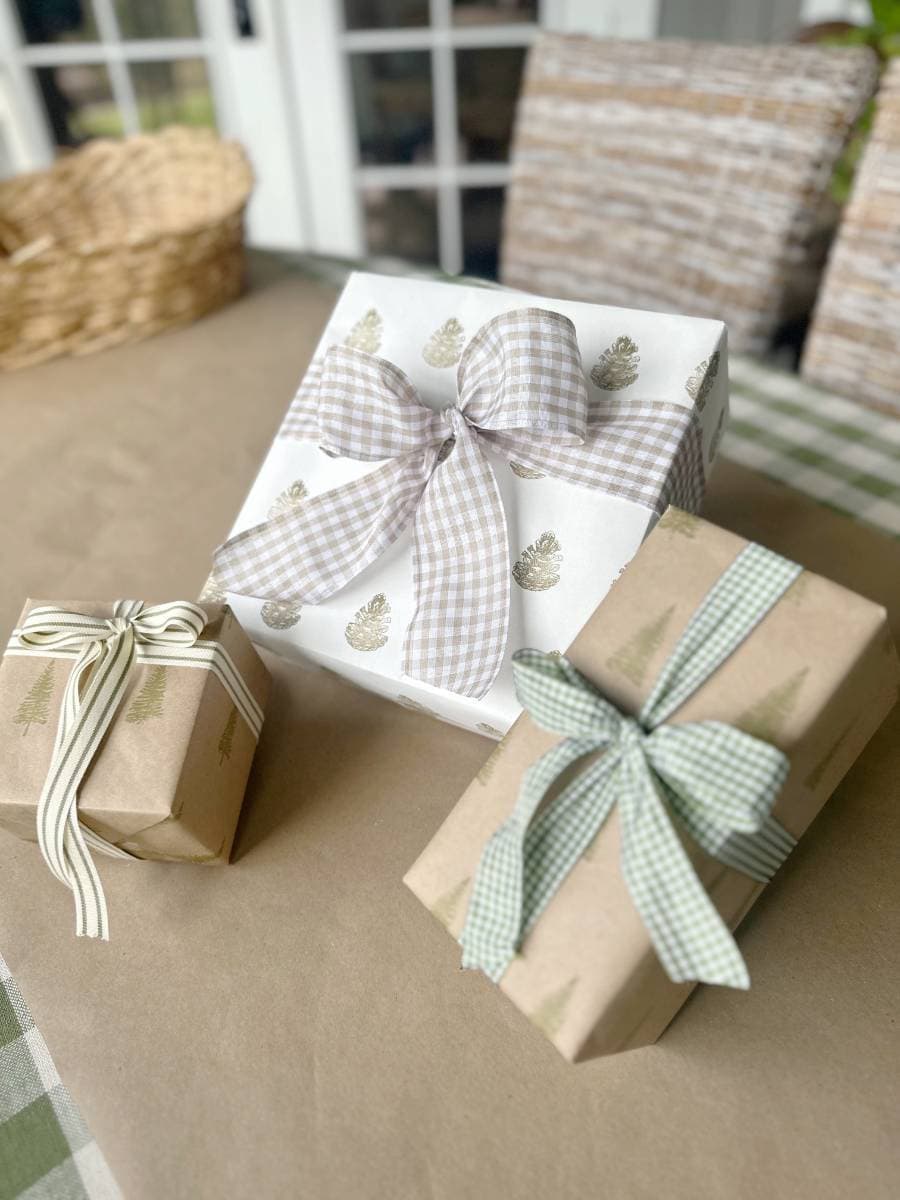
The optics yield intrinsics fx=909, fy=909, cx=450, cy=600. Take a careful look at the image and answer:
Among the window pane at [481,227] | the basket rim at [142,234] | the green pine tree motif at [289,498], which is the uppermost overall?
the basket rim at [142,234]

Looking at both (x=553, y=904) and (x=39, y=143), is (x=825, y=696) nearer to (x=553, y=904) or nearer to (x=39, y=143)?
(x=553, y=904)

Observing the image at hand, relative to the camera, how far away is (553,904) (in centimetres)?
48

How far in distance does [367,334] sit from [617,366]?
0.21 m

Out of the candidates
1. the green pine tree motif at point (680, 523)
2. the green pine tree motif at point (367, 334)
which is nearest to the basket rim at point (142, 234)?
the green pine tree motif at point (367, 334)

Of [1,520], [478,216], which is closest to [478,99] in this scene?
[478,216]

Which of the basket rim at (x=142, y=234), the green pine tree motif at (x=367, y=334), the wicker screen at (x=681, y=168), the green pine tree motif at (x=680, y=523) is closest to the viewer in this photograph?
the green pine tree motif at (x=680, y=523)

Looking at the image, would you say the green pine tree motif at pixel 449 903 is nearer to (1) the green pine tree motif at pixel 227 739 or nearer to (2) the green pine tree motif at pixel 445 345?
(1) the green pine tree motif at pixel 227 739

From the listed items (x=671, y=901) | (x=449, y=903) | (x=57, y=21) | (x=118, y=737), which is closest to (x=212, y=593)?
(x=118, y=737)

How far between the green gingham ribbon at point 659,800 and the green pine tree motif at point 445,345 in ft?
0.97

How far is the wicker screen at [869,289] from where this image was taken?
2.75ft

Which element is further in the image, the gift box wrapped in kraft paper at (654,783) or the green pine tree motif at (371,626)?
the green pine tree motif at (371,626)

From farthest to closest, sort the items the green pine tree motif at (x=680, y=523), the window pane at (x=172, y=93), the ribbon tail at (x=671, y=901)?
the window pane at (x=172, y=93) < the green pine tree motif at (x=680, y=523) < the ribbon tail at (x=671, y=901)

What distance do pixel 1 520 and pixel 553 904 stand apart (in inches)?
30.2

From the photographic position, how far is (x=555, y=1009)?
1.50 ft
